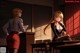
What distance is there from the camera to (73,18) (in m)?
7.75

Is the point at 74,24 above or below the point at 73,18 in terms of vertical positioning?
below

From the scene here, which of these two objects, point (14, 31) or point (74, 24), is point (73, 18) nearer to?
point (74, 24)

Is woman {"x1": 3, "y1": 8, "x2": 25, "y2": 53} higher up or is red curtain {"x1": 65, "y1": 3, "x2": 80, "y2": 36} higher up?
red curtain {"x1": 65, "y1": 3, "x2": 80, "y2": 36}

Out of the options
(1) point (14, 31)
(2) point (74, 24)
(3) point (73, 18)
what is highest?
(3) point (73, 18)

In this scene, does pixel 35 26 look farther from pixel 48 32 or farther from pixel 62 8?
pixel 62 8

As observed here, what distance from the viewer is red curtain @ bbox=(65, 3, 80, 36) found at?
292 inches

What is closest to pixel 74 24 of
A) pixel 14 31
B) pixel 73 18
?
pixel 73 18

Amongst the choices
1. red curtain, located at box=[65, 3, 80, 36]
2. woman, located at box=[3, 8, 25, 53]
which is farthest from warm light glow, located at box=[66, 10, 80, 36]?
woman, located at box=[3, 8, 25, 53]

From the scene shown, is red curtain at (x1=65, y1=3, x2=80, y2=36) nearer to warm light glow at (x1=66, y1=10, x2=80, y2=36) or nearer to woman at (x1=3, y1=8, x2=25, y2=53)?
warm light glow at (x1=66, y1=10, x2=80, y2=36)

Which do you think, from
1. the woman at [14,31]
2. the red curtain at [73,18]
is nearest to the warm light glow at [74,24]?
the red curtain at [73,18]

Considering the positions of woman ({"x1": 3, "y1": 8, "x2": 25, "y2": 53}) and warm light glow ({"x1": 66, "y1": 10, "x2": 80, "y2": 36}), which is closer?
woman ({"x1": 3, "y1": 8, "x2": 25, "y2": 53})

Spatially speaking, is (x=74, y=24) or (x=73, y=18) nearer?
(x=74, y=24)

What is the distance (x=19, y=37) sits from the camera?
4.28 metres

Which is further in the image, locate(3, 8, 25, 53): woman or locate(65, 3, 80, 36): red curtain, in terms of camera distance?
locate(65, 3, 80, 36): red curtain
